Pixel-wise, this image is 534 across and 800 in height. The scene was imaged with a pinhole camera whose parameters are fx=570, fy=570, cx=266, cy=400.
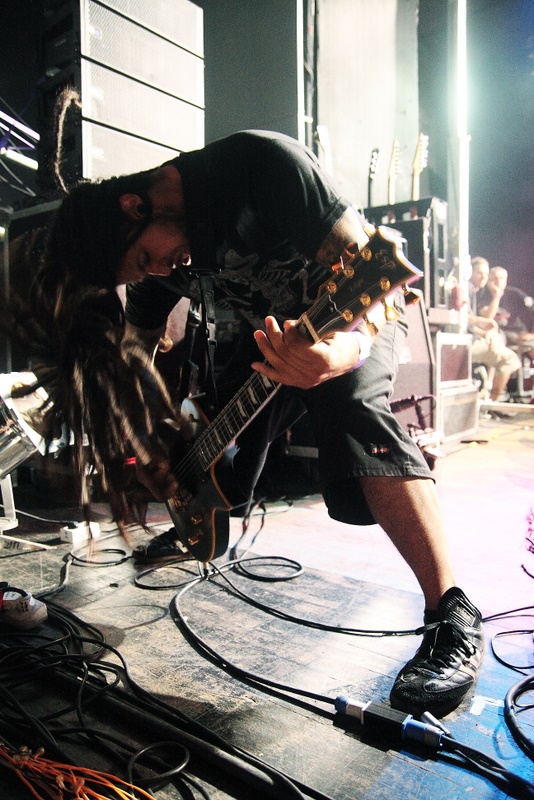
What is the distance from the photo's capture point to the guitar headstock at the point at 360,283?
968mm

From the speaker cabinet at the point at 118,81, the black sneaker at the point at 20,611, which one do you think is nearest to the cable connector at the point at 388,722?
the black sneaker at the point at 20,611

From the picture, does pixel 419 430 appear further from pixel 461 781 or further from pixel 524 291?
pixel 524 291

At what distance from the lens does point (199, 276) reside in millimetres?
1436

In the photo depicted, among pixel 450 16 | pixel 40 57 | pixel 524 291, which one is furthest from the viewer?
pixel 524 291

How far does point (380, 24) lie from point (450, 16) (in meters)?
0.94

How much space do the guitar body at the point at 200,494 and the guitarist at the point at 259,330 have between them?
35cm

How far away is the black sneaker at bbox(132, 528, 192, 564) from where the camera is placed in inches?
78.7

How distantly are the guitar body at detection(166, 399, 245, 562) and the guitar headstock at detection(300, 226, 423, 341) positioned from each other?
0.60 meters

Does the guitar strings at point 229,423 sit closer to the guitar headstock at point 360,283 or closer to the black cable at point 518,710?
the guitar headstock at point 360,283

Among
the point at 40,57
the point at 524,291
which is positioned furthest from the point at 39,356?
the point at 524,291

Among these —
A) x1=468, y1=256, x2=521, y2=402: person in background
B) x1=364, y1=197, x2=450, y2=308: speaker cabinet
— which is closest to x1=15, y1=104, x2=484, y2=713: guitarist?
x1=364, y1=197, x2=450, y2=308: speaker cabinet

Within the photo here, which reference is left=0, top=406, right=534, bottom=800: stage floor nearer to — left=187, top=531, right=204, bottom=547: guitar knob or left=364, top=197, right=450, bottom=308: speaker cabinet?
left=187, top=531, right=204, bottom=547: guitar knob

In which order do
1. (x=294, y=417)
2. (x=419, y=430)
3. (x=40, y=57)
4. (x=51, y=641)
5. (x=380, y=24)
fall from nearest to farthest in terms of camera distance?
(x=51, y=641) → (x=294, y=417) → (x=40, y=57) → (x=419, y=430) → (x=380, y=24)

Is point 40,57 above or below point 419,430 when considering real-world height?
above
